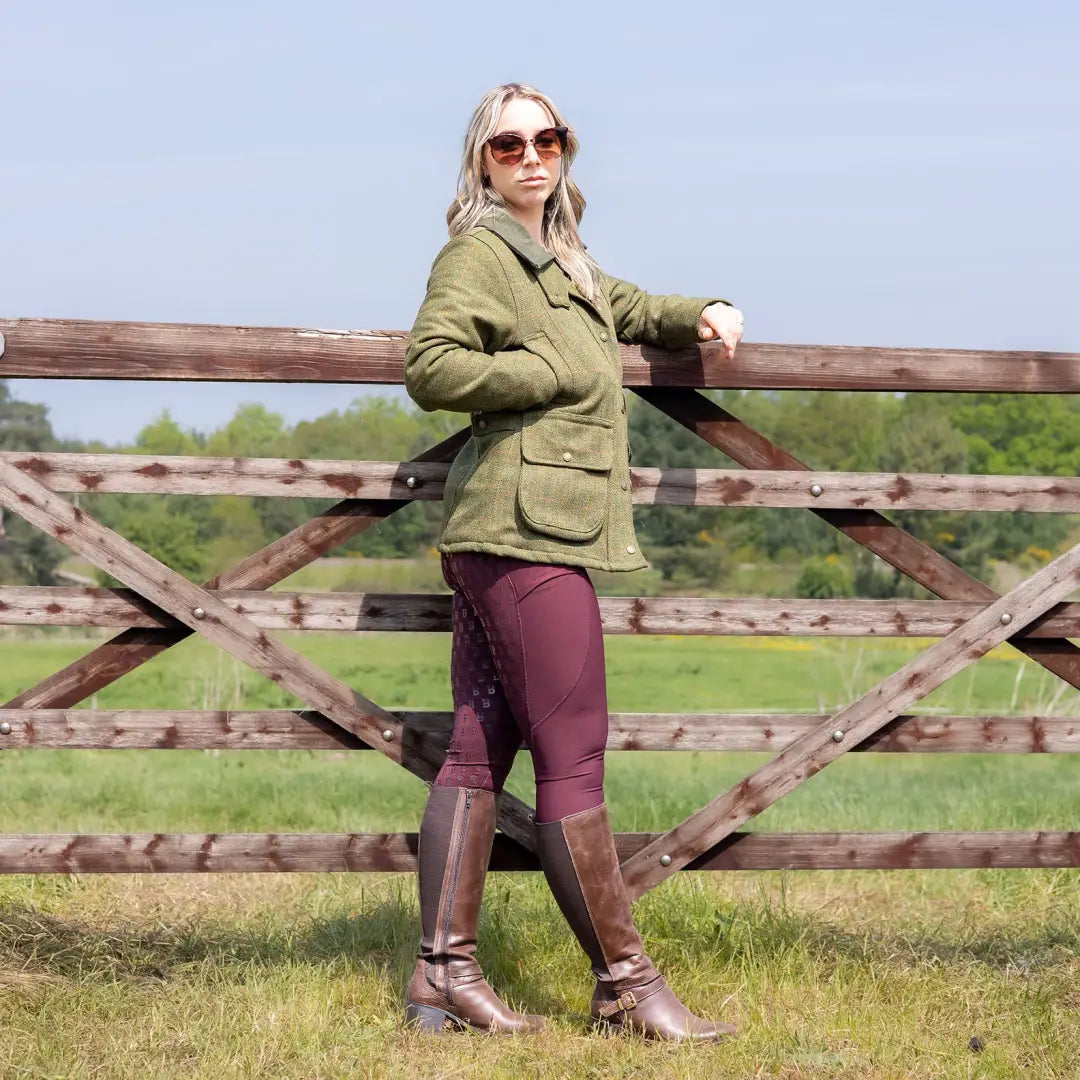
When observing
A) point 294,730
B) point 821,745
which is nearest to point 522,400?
point 294,730

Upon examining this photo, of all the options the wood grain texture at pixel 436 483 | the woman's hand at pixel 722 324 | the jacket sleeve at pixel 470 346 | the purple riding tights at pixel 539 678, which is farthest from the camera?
the wood grain texture at pixel 436 483

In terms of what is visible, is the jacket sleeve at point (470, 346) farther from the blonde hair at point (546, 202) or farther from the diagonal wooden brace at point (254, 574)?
the diagonal wooden brace at point (254, 574)

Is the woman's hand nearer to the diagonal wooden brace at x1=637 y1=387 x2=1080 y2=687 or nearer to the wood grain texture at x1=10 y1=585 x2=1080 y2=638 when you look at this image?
→ the diagonal wooden brace at x1=637 y1=387 x2=1080 y2=687

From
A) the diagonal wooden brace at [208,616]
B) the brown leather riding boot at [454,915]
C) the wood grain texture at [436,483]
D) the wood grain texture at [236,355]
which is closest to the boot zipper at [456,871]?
the brown leather riding boot at [454,915]

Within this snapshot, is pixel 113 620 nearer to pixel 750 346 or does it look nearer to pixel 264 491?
pixel 264 491

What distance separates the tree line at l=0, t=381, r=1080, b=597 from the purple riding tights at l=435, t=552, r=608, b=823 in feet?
41.9

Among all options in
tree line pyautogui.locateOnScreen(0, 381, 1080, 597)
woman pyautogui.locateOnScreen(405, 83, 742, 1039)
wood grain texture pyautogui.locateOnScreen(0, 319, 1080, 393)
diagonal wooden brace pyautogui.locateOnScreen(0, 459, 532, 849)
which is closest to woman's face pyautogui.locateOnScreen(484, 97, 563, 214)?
woman pyautogui.locateOnScreen(405, 83, 742, 1039)

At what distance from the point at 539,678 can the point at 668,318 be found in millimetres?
1056

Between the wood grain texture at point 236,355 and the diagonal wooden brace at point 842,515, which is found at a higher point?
the wood grain texture at point 236,355

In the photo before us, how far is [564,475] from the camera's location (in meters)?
3.22

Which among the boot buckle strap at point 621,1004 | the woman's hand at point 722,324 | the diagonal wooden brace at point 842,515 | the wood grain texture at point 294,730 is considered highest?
the woman's hand at point 722,324

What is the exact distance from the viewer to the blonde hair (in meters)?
3.31

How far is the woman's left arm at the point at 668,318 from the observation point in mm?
3531

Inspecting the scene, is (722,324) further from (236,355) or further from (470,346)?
(236,355)
